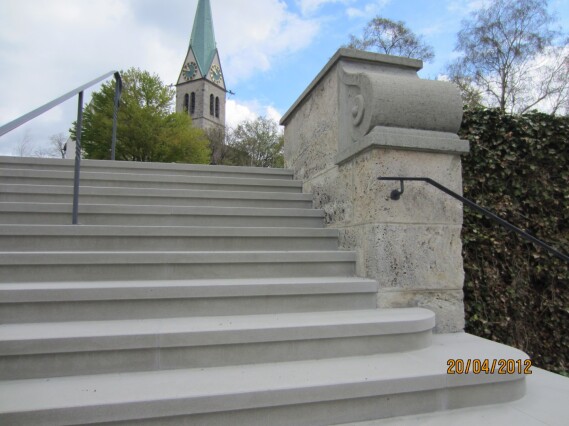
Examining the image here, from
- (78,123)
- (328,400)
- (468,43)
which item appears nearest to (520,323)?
(328,400)

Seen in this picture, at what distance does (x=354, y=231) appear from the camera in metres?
2.69

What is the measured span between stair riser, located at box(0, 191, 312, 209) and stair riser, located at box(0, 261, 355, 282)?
3.07 ft

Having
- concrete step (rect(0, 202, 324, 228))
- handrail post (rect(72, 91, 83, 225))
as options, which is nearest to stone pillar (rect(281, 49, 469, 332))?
concrete step (rect(0, 202, 324, 228))

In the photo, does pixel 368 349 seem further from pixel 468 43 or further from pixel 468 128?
pixel 468 43

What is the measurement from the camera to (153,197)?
3291mm

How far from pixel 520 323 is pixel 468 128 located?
177 cm

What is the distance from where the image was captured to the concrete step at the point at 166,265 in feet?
7.30

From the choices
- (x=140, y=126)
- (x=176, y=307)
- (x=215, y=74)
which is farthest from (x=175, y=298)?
(x=215, y=74)

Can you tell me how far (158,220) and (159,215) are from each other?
1.6 inches

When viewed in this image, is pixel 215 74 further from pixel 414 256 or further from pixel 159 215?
pixel 414 256

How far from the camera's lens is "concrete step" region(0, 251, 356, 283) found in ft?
7.30

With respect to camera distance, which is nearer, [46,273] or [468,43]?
[46,273]
